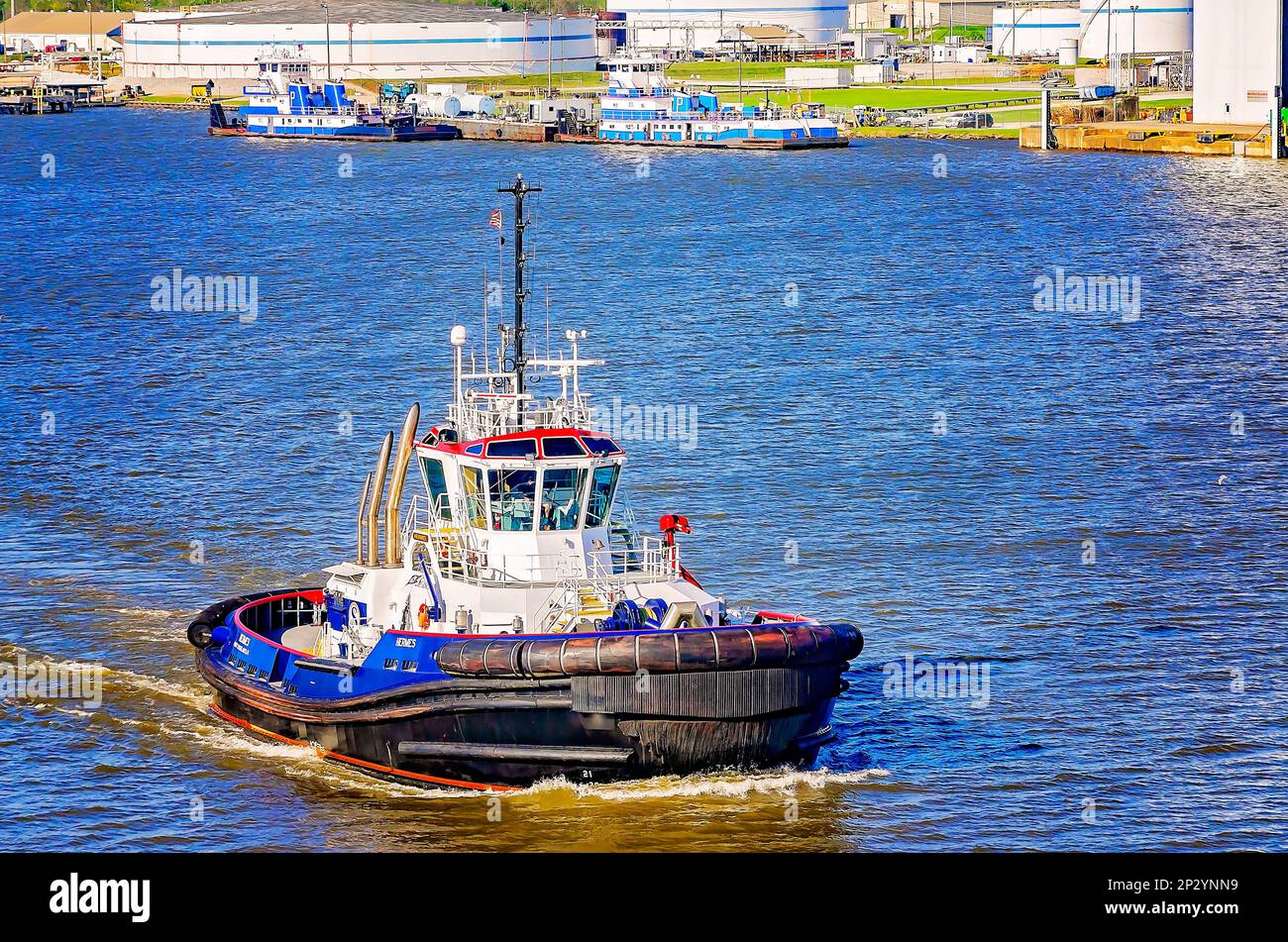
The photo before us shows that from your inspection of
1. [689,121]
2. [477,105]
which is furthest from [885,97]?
[477,105]

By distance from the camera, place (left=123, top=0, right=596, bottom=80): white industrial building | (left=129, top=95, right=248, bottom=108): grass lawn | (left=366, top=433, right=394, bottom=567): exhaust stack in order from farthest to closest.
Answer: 1. (left=123, top=0, right=596, bottom=80): white industrial building
2. (left=129, top=95, right=248, bottom=108): grass lawn
3. (left=366, top=433, right=394, bottom=567): exhaust stack

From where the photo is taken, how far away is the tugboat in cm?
2334

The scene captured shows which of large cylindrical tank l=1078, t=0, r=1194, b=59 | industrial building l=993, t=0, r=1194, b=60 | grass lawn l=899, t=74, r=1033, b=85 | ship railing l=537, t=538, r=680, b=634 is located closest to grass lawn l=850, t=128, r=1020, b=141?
industrial building l=993, t=0, r=1194, b=60

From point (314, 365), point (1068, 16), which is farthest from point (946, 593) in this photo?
point (1068, 16)

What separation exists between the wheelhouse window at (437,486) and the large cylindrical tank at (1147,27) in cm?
14725

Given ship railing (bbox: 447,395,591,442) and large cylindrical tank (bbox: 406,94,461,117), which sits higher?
large cylindrical tank (bbox: 406,94,461,117)

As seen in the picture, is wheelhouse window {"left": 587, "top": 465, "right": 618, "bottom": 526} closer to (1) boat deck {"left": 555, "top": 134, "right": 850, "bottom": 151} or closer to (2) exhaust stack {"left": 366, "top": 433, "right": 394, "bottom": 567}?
(2) exhaust stack {"left": 366, "top": 433, "right": 394, "bottom": 567}

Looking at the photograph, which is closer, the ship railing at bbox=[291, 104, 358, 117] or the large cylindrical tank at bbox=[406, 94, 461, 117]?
the ship railing at bbox=[291, 104, 358, 117]

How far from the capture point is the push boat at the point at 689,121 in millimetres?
134125

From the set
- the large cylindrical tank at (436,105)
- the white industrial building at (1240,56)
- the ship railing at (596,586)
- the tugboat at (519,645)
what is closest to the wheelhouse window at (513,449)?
the tugboat at (519,645)

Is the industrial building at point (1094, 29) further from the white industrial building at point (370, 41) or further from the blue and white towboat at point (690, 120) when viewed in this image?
the white industrial building at point (370, 41)

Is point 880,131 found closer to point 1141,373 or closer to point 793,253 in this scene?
point 793,253

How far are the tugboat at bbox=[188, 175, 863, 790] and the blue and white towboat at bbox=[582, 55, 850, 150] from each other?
108 metres

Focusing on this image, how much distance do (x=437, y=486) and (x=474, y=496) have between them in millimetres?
1216
